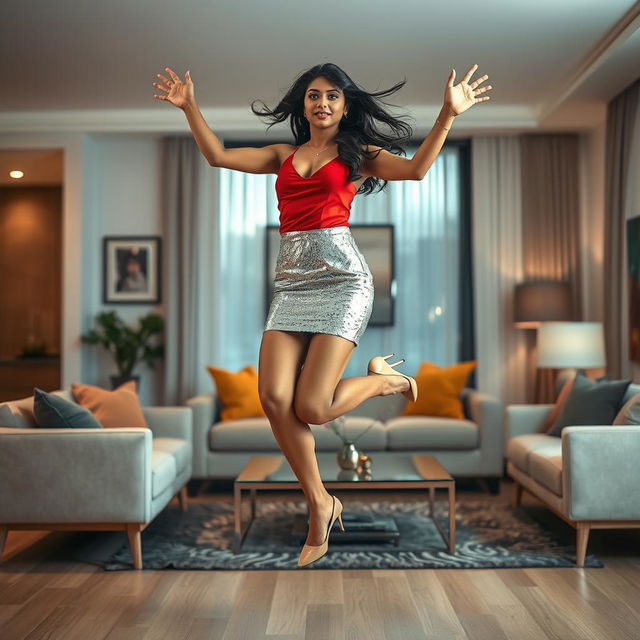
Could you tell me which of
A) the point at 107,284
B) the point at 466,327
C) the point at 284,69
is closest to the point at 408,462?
the point at 466,327

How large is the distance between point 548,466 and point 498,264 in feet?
9.35

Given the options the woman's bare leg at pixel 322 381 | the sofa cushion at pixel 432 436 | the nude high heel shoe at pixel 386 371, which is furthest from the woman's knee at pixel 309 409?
the sofa cushion at pixel 432 436

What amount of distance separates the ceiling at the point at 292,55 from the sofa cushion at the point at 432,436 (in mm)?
2477

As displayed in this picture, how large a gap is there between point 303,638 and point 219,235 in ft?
14.7

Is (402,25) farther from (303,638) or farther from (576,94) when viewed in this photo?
(303,638)

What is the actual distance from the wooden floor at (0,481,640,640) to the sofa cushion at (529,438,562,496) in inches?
16.3

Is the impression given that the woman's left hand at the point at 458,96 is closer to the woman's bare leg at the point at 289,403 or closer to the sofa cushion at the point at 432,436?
the woman's bare leg at the point at 289,403

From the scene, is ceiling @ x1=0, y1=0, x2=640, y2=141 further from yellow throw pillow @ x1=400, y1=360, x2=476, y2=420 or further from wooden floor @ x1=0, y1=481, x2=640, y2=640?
wooden floor @ x1=0, y1=481, x2=640, y2=640

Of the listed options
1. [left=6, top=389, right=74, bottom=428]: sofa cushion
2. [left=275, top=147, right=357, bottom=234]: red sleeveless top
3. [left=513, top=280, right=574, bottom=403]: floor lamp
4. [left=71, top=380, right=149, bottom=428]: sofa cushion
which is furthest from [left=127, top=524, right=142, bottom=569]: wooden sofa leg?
[left=513, top=280, right=574, bottom=403]: floor lamp

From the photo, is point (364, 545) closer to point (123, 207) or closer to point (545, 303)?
point (545, 303)

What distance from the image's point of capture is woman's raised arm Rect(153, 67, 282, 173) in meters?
2.59

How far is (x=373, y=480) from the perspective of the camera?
4191mm

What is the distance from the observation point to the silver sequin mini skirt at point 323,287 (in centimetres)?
252

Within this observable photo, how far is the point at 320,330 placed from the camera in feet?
8.18
